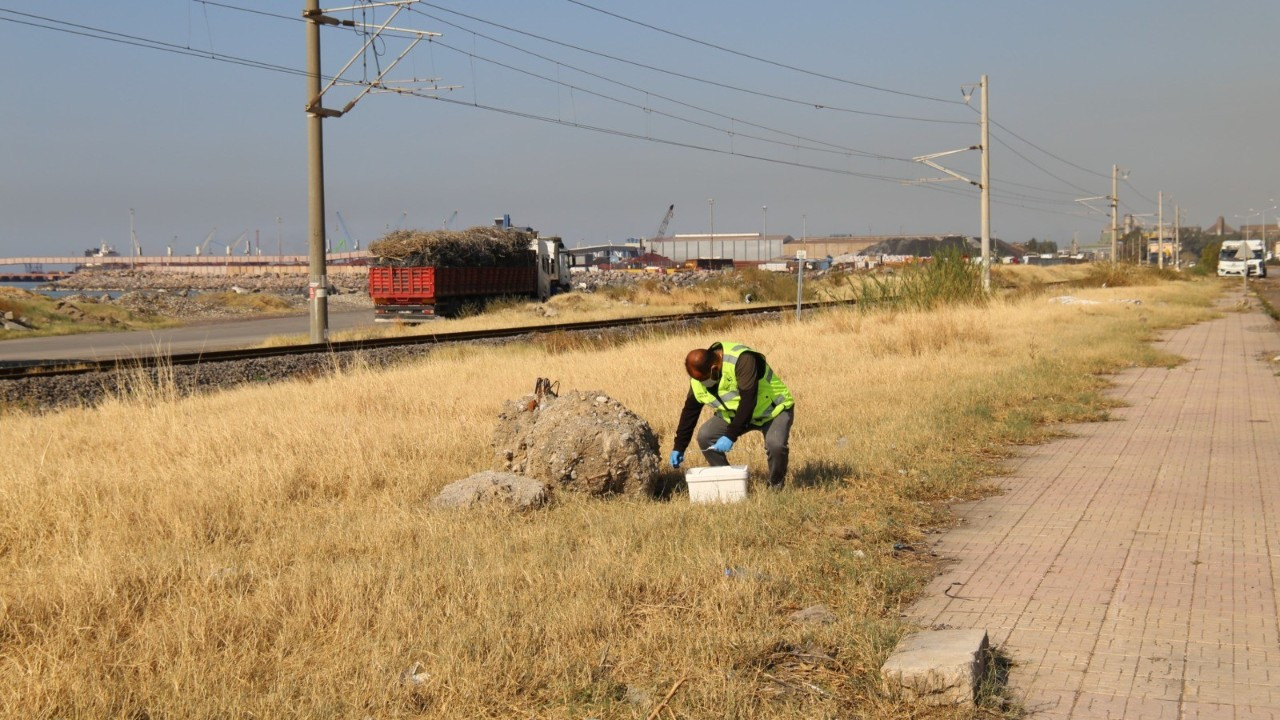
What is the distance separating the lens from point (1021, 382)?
51.6 ft

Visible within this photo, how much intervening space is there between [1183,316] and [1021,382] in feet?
69.6

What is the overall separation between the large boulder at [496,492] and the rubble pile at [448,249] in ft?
91.4

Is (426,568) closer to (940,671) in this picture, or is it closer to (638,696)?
(638,696)

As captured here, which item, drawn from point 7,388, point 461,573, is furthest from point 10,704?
point 7,388

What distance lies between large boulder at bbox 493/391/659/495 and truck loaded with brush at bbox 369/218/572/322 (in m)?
26.3

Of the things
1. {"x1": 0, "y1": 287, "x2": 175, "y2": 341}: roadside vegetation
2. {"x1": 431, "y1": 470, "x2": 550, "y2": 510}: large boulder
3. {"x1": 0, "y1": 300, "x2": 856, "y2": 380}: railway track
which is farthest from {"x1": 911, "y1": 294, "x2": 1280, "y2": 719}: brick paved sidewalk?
{"x1": 0, "y1": 287, "x2": 175, "y2": 341}: roadside vegetation

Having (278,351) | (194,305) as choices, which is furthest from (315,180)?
(194,305)

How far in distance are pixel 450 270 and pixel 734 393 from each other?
1124 inches

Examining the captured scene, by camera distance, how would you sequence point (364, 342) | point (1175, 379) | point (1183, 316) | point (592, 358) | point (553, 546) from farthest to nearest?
point (1183, 316)
point (364, 342)
point (592, 358)
point (1175, 379)
point (553, 546)

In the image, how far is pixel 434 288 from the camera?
34.8 metres

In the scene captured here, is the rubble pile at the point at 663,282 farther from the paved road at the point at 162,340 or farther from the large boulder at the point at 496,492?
the large boulder at the point at 496,492

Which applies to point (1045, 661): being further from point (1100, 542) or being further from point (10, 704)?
point (10, 704)

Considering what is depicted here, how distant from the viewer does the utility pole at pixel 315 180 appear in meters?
22.1

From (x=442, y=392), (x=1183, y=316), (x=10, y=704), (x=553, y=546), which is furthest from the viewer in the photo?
(x=1183, y=316)
